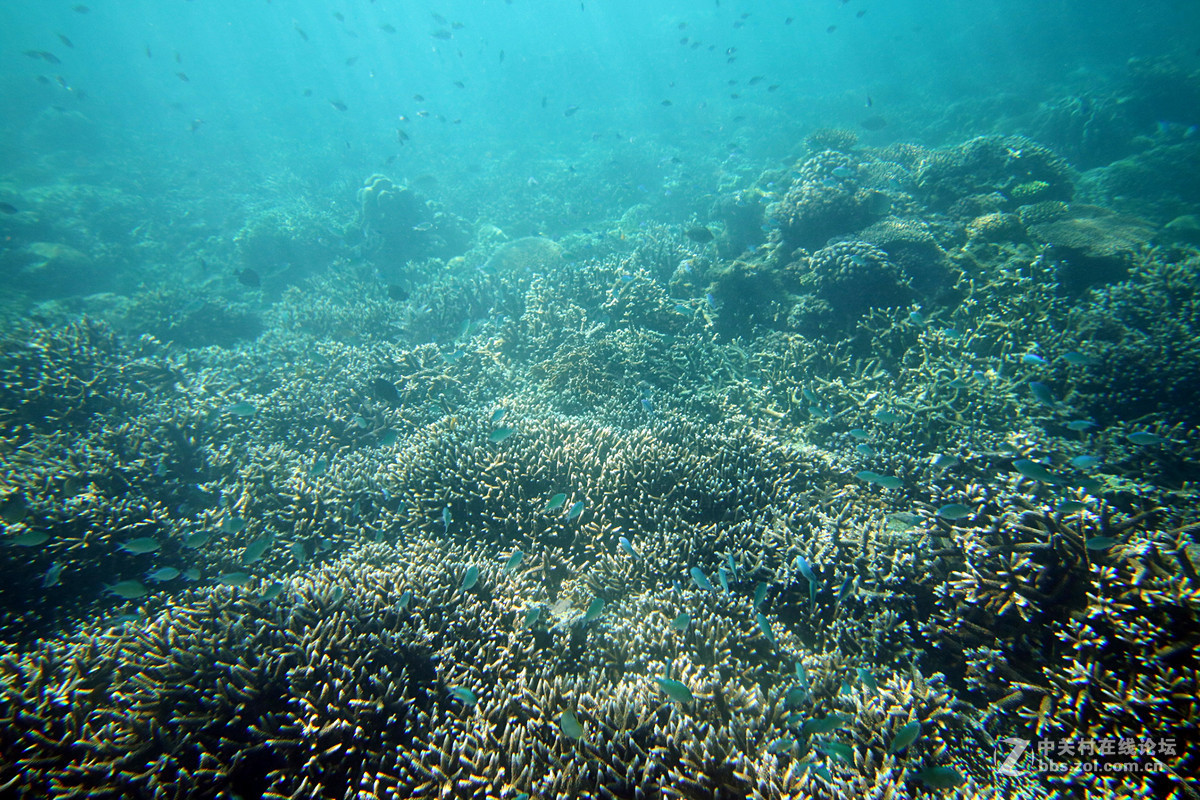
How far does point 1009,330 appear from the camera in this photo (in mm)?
6660

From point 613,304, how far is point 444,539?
5797 millimetres

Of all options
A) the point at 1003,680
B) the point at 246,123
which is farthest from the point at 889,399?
the point at 246,123

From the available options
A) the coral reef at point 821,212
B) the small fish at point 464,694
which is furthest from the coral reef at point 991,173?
the small fish at point 464,694

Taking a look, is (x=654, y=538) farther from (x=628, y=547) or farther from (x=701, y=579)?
(x=701, y=579)

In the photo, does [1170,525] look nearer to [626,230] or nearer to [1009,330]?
[1009,330]

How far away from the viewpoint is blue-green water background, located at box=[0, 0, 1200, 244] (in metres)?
23.5

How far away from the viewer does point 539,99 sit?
33.5 m

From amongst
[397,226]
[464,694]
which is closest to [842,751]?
[464,694]

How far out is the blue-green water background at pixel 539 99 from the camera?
23.5m

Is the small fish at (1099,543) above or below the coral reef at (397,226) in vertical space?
below

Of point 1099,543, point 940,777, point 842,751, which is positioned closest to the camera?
point 940,777

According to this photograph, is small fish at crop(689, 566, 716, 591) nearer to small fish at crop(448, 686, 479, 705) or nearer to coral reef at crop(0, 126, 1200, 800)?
coral reef at crop(0, 126, 1200, 800)

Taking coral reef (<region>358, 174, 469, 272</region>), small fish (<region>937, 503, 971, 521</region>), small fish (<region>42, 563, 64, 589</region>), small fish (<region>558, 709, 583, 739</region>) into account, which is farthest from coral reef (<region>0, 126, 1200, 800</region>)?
coral reef (<region>358, 174, 469, 272</region>)

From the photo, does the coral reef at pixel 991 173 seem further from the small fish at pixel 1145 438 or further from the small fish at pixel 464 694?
the small fish at pixel 464 694
